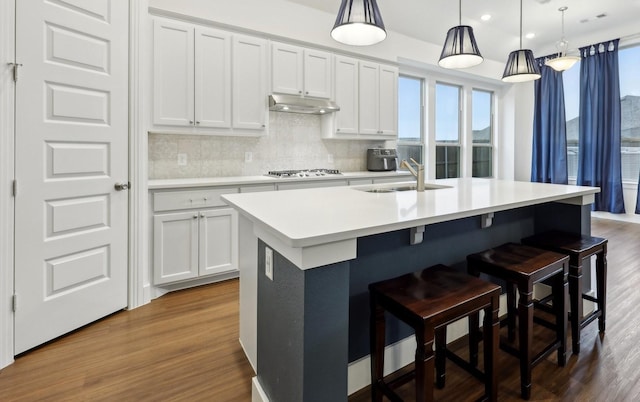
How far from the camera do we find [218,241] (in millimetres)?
3125

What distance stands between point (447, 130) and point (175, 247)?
5126mm

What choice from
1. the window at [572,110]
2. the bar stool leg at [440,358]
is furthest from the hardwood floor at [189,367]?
the window at [572,110]

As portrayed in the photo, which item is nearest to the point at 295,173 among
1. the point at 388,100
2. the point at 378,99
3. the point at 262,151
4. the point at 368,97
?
the point at 262,151

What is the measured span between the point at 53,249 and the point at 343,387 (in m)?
2.05

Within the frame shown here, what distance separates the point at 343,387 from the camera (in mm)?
1240

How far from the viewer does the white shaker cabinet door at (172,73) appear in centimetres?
309

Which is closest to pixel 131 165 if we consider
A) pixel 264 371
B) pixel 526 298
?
pixel 264 371

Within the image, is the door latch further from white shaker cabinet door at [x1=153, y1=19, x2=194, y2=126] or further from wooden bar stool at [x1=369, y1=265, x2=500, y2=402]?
wooden bar stool at [x1=369, y1=265, x2=500, y2=402]

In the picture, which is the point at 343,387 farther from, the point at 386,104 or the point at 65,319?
the point at 386,104

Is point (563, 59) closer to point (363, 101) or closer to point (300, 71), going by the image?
point (363, 101)

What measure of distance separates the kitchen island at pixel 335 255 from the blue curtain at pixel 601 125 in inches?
168

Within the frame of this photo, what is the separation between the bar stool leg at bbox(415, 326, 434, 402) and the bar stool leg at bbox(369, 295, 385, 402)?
247mm

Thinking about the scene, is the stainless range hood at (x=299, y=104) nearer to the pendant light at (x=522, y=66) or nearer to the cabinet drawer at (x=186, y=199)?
the cabinet drawer at (x=186, y=199)

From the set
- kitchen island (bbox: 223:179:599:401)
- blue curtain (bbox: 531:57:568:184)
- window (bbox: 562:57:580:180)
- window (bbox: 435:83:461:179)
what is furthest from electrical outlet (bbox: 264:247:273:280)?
window (bbox: 562:57:580:180)
